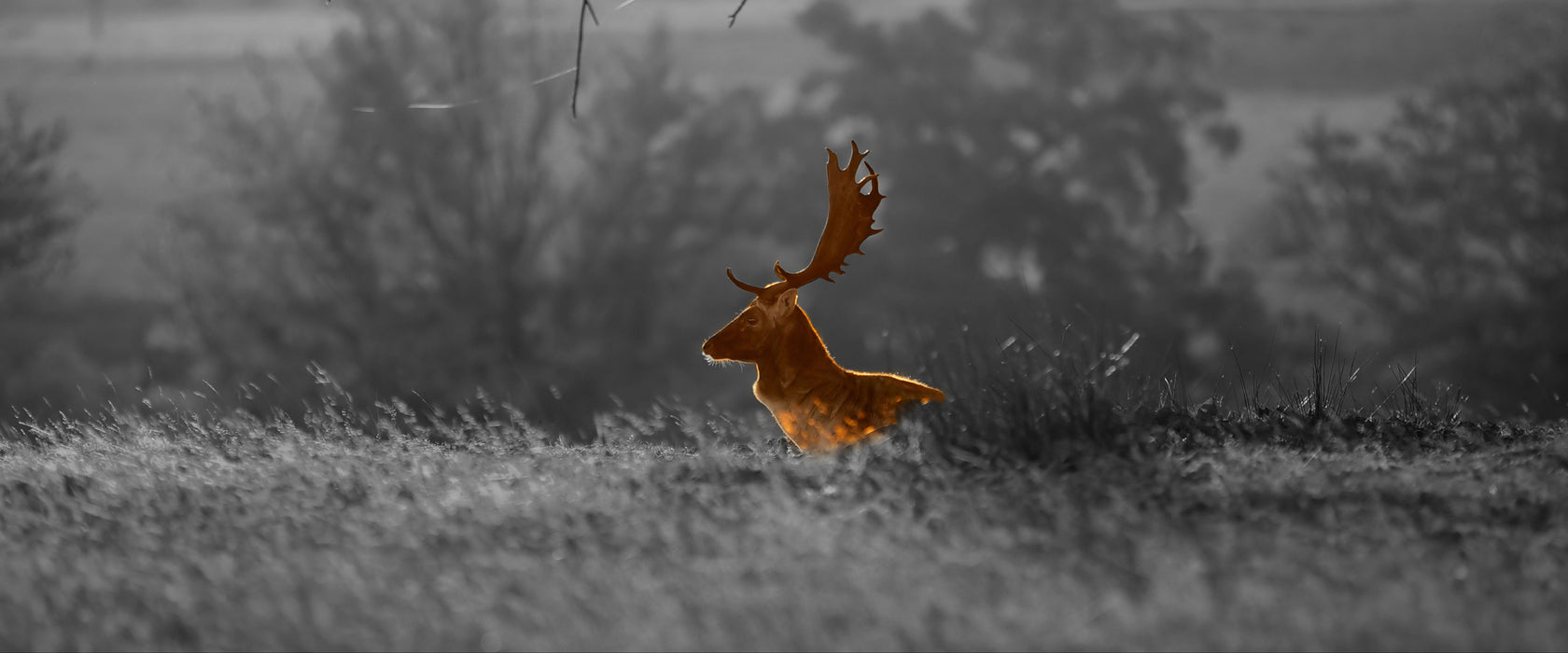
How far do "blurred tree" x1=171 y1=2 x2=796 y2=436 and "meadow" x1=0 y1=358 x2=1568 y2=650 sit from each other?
14935 millimetres

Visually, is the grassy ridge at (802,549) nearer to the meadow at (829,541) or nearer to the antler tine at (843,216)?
the meadow at (829,541)

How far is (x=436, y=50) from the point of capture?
19531mm

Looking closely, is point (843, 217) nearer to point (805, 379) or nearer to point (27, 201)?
point (805, 379)

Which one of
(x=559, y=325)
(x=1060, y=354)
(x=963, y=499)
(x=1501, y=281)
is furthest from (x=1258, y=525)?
(x=1501, y=281)

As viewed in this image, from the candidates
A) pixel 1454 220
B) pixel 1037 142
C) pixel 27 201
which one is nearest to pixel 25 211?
pixel 27 201

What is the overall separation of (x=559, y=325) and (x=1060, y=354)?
16391 millimetres

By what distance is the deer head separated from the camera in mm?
3818

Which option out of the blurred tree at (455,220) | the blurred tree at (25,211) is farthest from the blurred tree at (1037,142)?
the blurred tree at (25,211)

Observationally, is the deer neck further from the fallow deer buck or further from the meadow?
the meadow

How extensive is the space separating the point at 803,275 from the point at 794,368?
28 cm

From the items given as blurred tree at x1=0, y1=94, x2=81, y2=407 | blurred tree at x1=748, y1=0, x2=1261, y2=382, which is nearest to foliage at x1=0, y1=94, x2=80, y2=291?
blurred tree at x1=0, y1=94, x2=81, y2=407

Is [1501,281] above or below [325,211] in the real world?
below

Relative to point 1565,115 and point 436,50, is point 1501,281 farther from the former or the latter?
point 436,50

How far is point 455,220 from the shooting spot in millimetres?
19750
